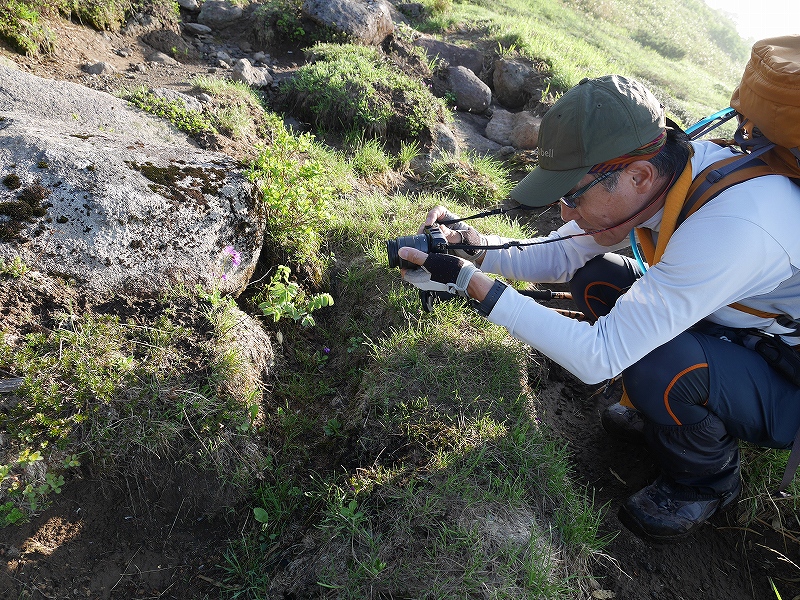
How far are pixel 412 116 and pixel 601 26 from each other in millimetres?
13278

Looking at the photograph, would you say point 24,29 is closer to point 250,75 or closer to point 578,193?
point 250,75

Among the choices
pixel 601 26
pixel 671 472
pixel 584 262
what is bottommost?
pixel 601 26

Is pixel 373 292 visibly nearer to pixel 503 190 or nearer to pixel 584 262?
pixel 584 262

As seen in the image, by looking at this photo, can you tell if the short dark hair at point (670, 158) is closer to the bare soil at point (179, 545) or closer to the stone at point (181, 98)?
the bare soil at point (179, 545)

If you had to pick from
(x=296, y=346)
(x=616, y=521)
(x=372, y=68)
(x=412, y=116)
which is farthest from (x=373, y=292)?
(x=372, y=68)

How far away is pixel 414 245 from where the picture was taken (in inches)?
99.5

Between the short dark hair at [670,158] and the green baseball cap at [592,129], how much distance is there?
0.29ft

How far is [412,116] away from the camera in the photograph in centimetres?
526

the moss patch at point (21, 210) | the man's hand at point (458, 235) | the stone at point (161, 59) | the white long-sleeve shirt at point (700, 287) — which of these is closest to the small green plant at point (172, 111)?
the moss patch at point (21, 210)

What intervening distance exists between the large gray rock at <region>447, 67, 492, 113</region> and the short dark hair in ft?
15.8

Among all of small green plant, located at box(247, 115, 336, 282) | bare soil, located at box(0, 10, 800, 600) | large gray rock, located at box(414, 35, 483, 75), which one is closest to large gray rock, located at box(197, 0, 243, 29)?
large gray rock, located at box(414, 35, 483, 75)

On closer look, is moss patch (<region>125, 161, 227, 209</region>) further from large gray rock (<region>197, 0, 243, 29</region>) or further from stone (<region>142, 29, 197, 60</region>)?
large gray rock (<region>197, 0, 243, 29</region>)

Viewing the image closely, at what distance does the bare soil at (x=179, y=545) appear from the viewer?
204cm

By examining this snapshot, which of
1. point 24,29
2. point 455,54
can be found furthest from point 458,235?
point 455,54
